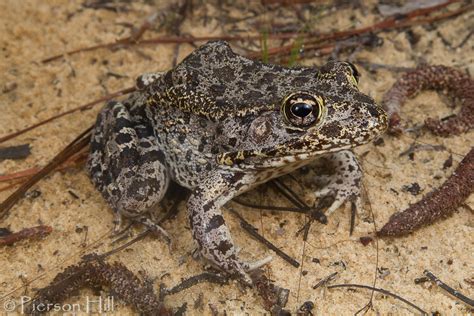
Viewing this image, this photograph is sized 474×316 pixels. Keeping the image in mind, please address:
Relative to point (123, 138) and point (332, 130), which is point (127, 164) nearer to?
point (123, 138)

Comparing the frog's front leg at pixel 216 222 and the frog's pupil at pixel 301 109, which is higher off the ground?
the frog's pupil at pixel 301 109

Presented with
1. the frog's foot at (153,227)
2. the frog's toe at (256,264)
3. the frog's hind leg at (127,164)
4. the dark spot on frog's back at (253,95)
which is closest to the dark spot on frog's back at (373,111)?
the dark spot on frog's back at (253,95)

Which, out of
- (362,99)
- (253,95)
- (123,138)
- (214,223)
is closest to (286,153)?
(253,95)

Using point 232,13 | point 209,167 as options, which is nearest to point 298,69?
point 209,167

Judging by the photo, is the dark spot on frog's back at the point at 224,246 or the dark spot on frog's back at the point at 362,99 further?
the dark spot on frog's back at the point at 224,246

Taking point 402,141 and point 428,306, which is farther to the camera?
point 402,141

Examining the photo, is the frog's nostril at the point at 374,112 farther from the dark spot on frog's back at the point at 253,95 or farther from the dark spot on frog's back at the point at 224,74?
the dark spot on frog's back at the point at 224,74

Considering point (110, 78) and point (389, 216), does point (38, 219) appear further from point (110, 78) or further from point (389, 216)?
point (389, 216)
